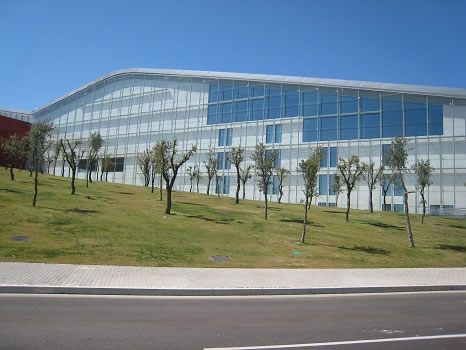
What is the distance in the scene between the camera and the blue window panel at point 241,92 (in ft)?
190

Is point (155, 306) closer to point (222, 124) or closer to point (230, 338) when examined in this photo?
point (230, 338)

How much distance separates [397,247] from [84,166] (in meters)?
55.6

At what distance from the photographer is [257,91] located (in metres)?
57.0

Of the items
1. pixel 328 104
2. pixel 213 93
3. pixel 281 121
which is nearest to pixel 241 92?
pixel 213 93

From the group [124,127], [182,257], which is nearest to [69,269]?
[182,257]

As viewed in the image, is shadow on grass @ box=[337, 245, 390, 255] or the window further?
the window

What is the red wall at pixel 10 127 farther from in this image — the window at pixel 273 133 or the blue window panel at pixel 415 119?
the blue window panel at pixel 415 119

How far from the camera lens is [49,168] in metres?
70.8

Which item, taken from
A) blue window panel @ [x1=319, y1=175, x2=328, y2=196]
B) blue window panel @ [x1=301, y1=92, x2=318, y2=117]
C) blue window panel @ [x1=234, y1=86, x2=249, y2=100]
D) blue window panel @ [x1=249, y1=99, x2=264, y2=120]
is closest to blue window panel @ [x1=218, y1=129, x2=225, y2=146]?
blue window panel @ [x1=249, y1=99, x2=264, y2=120]

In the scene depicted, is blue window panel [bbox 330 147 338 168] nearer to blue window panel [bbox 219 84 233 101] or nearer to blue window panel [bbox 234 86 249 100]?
blue window panel [bbox 234 86 249 100]

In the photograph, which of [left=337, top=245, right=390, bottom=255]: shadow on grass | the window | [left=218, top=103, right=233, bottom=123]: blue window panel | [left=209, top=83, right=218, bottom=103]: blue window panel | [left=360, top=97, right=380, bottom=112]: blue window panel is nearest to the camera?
[left=337, top=245, right=390, bottom=255]: shadow on grass

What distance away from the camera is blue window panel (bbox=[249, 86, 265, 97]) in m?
56.6

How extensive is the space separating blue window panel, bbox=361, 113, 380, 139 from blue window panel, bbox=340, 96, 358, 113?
1.54 meters

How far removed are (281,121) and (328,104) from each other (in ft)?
22.2
